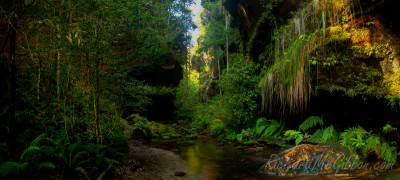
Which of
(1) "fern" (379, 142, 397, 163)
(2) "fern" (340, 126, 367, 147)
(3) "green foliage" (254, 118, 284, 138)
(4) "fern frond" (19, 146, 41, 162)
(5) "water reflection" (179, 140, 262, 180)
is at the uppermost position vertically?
(4) "fern frond" (19, 146, 41, 162)

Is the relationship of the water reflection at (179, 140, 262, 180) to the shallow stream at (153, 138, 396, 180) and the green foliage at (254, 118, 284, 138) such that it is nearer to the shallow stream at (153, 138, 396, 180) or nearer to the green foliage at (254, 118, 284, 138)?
the shallow stream at (153, 138, 396, 180)

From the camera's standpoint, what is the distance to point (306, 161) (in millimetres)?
4367

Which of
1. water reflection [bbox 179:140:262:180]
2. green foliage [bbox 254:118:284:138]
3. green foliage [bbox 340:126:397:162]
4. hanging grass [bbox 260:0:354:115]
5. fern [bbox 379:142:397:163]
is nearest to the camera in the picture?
fern [bbox 379:142:397:163]

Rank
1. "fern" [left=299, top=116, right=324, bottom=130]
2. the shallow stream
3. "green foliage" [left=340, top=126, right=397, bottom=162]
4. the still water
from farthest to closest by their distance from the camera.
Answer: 1. "fern" [left=299, top=116, right=324, bottom=130]
2. the still water
3. the shallow stream
4. "green foliage" [left=340, top=126, right=397, bottom=162]

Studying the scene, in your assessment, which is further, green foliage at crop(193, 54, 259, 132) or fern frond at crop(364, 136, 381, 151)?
green foliage at crop(193, 54, 259, 132)

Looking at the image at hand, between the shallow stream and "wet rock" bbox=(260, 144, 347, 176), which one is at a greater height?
"wet rock" bbox=(260, 144, 347, 176)

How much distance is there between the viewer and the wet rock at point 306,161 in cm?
416

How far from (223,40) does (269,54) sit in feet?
28.2

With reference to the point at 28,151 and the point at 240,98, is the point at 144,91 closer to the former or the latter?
the point at 240,98

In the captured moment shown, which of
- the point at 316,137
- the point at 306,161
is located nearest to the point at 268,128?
the point at 316,137

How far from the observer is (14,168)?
252 centimetres

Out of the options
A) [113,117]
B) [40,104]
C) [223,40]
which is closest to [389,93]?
[113,117]

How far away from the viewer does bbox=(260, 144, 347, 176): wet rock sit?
13.6 feet

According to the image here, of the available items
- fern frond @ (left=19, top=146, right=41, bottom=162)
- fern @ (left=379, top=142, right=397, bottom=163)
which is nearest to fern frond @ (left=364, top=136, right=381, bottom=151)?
fern @ (left=379, top=142, right=397, bottom=163)
